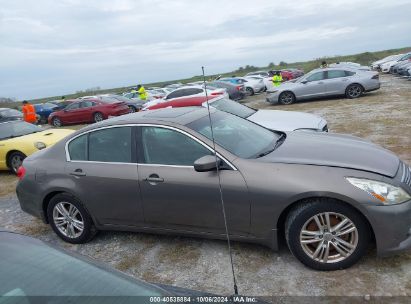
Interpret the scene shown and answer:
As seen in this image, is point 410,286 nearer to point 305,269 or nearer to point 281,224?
point 305,269

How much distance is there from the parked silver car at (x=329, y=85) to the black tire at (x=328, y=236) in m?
14.0

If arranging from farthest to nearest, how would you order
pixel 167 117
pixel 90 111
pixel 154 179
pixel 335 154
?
pixel 90 111, pixel 167 117, pixel 154 179, pixel 335 154

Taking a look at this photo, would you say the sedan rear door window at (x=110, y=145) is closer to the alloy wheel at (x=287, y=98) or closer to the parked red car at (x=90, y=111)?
the alloy wheel at (x=287, y=98)

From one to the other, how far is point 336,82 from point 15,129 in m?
12.6

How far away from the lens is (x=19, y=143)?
360 inches

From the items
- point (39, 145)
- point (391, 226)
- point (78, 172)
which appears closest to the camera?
point (391, 226)

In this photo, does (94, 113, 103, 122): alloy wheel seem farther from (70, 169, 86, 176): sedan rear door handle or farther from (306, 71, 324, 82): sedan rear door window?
(70, 169, 86, 176): sedan rear door handle

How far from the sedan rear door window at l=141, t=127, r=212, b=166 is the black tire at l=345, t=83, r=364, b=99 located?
13.9 metres

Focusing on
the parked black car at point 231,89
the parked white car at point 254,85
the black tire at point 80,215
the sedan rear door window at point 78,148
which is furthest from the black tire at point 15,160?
the parked white car at point 254,85

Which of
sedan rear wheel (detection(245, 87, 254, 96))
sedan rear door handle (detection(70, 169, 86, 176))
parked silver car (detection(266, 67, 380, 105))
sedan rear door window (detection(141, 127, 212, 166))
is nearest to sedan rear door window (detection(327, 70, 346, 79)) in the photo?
parked silver car (detection(266, 67, 380, 105))

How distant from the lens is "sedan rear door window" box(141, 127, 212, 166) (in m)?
4.10

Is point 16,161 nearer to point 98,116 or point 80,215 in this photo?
point 80,215

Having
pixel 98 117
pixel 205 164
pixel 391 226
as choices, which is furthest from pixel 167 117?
pixel 98 117

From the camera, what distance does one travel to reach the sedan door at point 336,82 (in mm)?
16406
